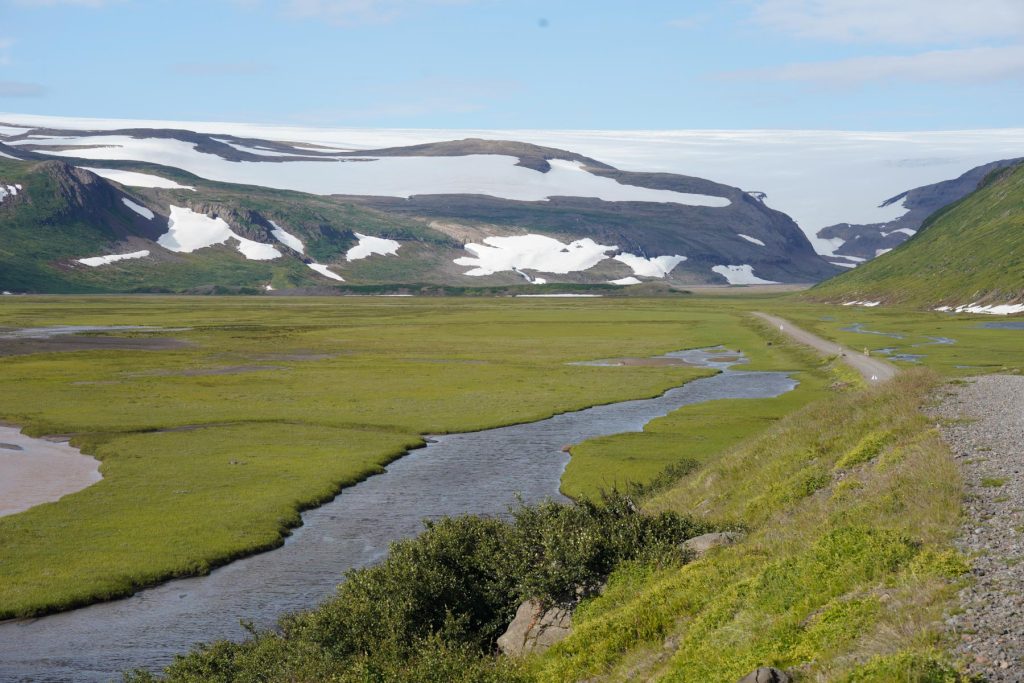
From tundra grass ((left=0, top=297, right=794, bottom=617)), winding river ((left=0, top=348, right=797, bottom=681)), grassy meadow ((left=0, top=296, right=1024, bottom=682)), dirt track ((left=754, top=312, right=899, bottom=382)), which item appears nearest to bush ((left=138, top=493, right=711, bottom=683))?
grassy meadow ((left=0, top=296, right=1024, bottom=682))

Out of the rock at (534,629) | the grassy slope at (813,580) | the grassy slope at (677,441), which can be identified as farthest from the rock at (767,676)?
the grassy slope at (677,441)

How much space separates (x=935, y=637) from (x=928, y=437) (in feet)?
45.0

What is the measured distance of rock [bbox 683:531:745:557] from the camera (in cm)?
2220

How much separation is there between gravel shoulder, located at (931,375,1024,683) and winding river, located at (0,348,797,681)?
14342mm

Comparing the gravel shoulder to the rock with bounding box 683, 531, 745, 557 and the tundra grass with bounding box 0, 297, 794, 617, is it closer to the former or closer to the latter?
the rock with bounding box 683, 531, 745, 557

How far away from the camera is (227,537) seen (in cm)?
3675

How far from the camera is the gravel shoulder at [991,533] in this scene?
1281 cm

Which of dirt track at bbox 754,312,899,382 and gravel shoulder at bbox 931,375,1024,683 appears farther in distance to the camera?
dirt track at bbox 754,312,899,382

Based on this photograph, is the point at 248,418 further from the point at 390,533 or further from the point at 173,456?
the point at 390,533

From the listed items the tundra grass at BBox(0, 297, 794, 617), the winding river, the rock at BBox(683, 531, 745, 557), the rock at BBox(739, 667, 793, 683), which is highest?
the rock at BBox(739, 667, 793, 683)

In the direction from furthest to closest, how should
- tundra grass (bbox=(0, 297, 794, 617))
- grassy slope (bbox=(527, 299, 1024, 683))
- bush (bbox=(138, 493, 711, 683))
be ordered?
1. tundra grass (bbox=(0, 297, 794, 617))
2. bush (bbox=(138, 493, 711, 683))
3. grassy slope (bbox=(527, 299, 1024, 683))

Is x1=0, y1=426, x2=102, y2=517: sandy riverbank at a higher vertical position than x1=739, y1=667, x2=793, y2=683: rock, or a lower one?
lower

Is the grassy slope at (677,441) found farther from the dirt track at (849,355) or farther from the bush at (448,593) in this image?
the bush at (448,593)

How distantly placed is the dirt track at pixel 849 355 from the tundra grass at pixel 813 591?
19.6m
